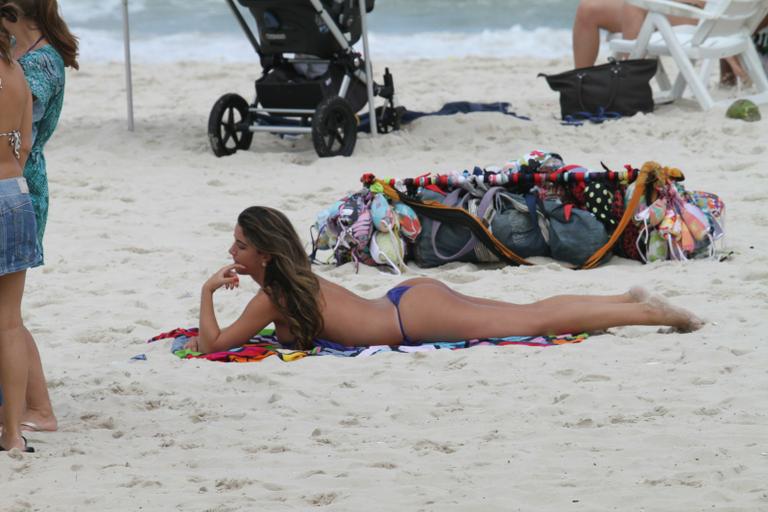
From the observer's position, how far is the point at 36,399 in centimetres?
358

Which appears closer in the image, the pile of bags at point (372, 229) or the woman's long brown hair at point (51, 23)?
the woman's long brown hair at point (51, 23)

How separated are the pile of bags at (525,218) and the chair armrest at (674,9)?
3547mm

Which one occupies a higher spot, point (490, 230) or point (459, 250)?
point (490, 230)

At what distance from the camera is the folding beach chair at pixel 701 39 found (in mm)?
8891

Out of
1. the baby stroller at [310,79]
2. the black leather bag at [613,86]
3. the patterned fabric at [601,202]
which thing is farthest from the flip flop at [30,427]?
the black leather bag at [613,86]

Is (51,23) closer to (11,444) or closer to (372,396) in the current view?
(11,444)

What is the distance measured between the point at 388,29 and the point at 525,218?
15.6 metres

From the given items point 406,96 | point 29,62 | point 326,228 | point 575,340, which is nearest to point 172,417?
point 29,62

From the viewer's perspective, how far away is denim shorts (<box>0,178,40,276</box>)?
3.19m

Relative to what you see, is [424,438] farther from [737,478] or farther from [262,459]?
[737,478]

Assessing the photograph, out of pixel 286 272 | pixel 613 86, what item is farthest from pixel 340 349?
pixel 613 86

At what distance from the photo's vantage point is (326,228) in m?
5.81

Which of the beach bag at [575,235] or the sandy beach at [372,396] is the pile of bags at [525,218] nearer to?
the beach bag at [575,235]

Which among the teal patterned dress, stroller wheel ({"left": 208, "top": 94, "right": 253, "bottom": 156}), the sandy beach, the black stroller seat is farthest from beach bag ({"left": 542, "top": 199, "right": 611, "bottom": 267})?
stroller wheel ({"left": 208, "top": 94, "right": 253, "bottom": 156})
